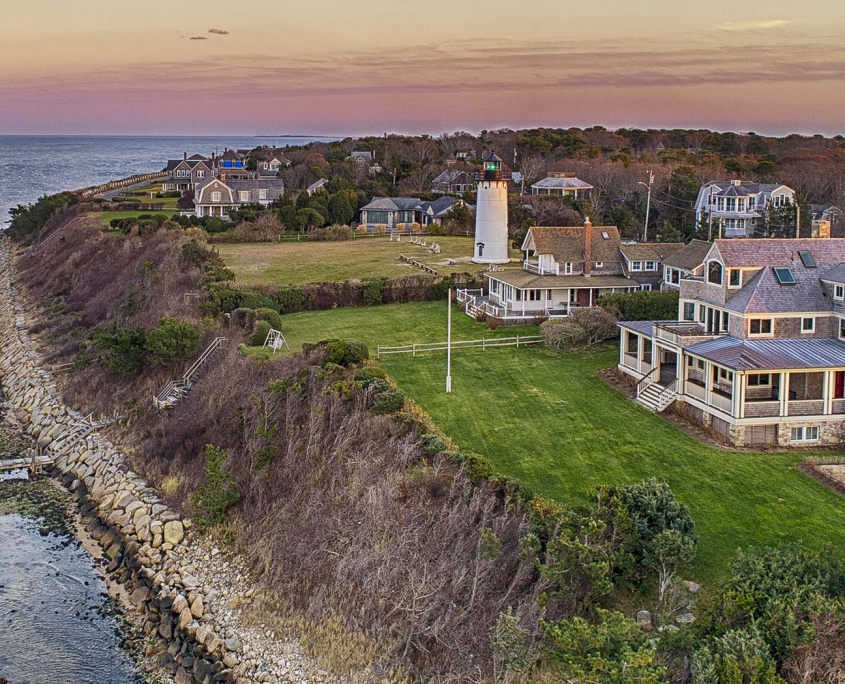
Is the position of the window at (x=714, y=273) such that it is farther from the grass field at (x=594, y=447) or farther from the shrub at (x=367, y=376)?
the shrub at (x=367, y=376)

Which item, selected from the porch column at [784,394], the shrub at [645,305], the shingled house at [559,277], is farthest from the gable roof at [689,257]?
the porch column at [784,394]

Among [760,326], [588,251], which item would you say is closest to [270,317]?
[588,251]

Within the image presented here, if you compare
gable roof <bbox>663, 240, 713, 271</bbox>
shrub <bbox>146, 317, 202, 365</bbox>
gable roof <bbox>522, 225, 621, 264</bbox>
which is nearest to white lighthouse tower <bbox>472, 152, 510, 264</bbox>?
gable roof <bbox>522, 225, 621, 264</bbox>

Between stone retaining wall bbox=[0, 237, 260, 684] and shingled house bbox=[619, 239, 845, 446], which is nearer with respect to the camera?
stone retaining wall bbox=[0, 237, 260, 684]

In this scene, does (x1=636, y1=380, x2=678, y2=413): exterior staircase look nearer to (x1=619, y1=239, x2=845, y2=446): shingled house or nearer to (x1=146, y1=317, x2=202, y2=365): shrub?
(x1=619, y1=239, x2=845, y2=446): shingled house

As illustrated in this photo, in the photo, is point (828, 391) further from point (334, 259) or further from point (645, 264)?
point (334, 259)

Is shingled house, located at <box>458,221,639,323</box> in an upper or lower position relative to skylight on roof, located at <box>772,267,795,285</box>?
lower

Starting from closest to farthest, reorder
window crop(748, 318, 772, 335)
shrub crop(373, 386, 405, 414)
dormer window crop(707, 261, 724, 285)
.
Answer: shrub crop(373, 386, 405, 414) → window crop(748, 318, 772, 335) → dormer window crop(707, 261, 724, 285)
